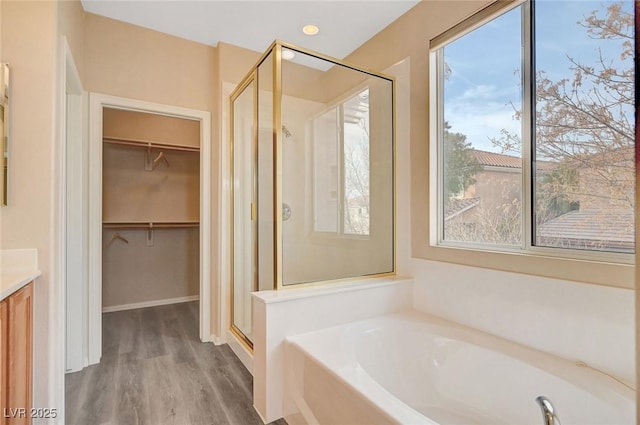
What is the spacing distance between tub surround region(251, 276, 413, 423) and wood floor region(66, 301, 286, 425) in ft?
0.51

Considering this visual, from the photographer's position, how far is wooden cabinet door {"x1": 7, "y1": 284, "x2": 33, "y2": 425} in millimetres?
1233

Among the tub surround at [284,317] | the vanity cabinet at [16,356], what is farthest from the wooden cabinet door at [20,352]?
the tub surround at [284,317]

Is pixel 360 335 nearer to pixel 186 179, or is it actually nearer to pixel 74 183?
pixel 74 183

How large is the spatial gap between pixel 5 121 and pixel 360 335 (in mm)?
2103

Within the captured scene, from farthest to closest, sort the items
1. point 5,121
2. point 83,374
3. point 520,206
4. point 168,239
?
point 168,239, point 83,374, point 520,206, point 5,121

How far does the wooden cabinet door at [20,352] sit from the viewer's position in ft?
4.05

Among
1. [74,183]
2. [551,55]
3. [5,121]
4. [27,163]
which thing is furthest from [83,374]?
[551,55]

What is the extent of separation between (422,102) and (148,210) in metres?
3.41

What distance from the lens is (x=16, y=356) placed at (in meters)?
1.28

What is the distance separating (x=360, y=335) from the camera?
1.78 metres

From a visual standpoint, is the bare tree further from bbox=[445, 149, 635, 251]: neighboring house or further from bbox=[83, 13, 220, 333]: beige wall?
bbox=[83, 13, 220, 333]: beige wall

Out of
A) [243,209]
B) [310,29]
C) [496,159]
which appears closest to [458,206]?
[496,159]

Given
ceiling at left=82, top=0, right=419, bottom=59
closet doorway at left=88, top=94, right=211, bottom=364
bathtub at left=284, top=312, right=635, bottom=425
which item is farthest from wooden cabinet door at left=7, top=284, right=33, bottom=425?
ceiling at left=82, top=0, right=419, bottom=59

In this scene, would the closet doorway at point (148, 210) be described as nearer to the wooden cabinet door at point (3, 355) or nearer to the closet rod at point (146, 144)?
the closet rod at point (146, 144)
